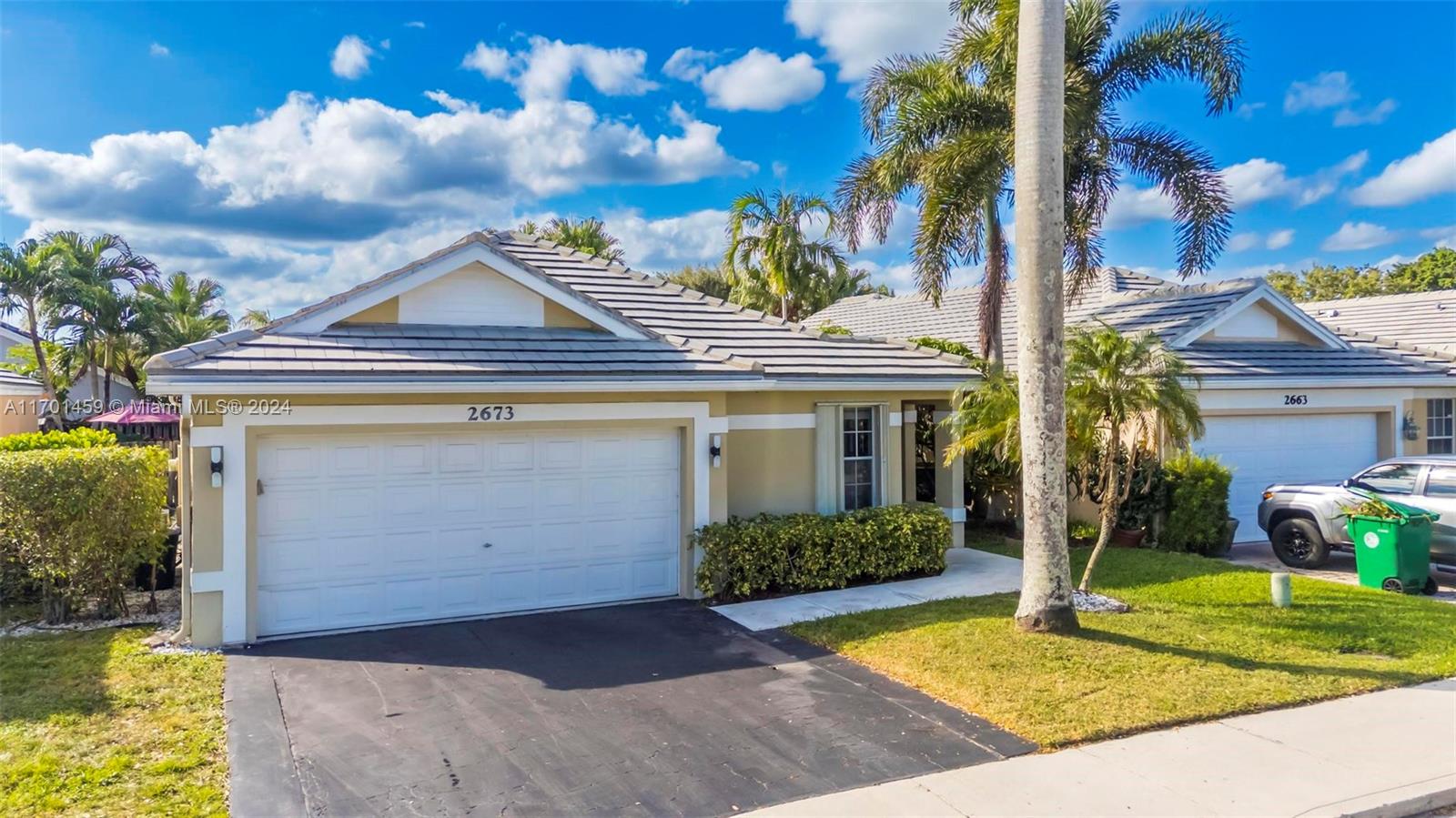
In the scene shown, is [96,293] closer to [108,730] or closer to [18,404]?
→ [18,404]

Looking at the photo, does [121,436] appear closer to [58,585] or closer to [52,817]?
[58,585]

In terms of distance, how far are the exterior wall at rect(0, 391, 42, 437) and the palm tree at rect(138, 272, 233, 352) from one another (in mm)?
4537


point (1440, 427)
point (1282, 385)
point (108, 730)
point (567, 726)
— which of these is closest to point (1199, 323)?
point (1282, 385)

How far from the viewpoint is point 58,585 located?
9.93 m

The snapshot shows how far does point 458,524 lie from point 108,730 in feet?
12.8

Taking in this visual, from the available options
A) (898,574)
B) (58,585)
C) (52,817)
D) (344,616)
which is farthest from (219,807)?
(898,574)

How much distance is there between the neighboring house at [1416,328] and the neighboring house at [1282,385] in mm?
81

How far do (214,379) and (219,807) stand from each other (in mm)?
4298

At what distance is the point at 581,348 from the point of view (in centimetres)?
1084

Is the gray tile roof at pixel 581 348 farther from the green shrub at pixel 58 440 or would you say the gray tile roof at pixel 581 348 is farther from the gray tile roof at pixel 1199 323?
the green shrub at pixel 58 440

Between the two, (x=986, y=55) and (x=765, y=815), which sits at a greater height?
(x=986, y=55)

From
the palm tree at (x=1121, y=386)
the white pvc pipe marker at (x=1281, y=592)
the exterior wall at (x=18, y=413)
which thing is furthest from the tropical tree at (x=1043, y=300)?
the exterior wall at (x=18, y=413)

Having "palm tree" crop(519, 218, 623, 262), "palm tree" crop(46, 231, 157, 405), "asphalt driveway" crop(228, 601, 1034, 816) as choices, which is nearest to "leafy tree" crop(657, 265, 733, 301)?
"palm tree" crop(519, 218, 623, 262)

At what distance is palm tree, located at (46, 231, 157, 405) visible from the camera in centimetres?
2620
